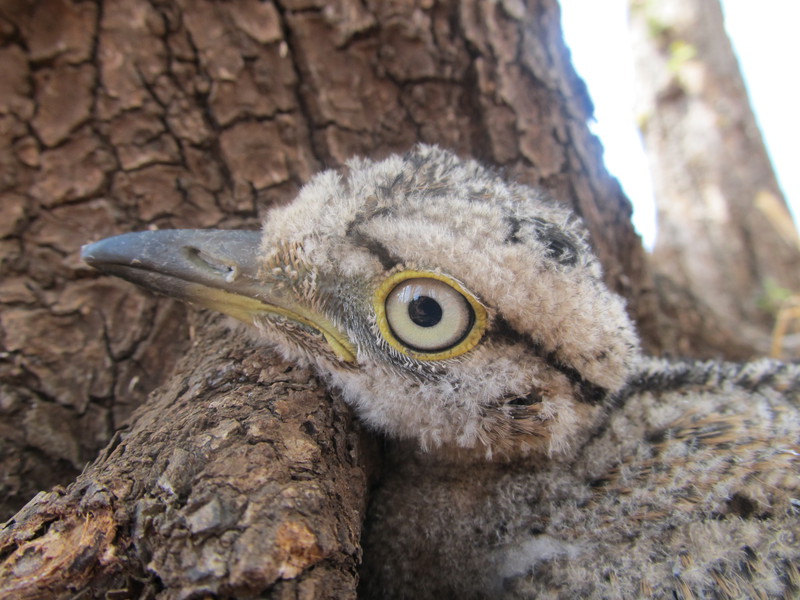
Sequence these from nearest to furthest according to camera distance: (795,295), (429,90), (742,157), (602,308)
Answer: (602,308)
(429,90)
(795,295)
(742,157)

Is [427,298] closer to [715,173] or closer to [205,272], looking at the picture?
[205,272]

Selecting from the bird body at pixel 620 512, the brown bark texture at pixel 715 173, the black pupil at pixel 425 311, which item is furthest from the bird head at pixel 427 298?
the brown bark texture at pixel 715 173

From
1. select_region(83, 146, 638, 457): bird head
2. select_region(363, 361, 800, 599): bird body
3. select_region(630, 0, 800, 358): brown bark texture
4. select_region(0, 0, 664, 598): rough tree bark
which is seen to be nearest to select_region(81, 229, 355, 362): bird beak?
select_region(83, 146, 638, 457): bird head

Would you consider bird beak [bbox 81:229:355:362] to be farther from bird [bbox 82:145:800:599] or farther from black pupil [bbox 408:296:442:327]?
black pupil [bbox 408:296:442:327]

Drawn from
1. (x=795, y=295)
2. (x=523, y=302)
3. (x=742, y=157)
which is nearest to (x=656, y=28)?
(x=742, y=157)

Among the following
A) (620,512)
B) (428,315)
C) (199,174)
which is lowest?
(620,512)

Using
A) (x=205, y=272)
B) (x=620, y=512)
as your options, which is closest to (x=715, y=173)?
(x=620, y=512)

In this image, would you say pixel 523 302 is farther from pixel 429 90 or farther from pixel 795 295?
pixel 795 295
